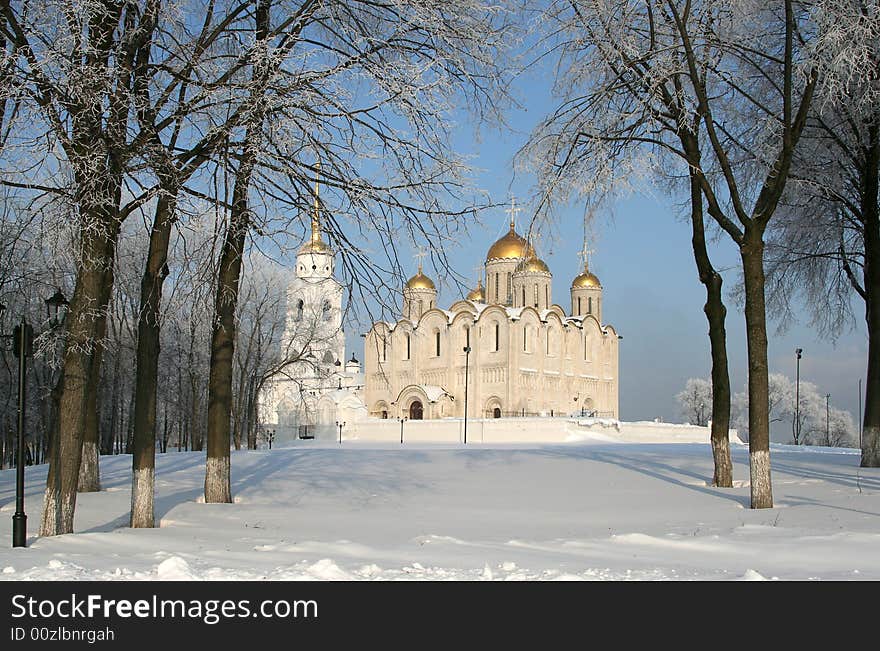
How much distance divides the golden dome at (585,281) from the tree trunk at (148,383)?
220 ft

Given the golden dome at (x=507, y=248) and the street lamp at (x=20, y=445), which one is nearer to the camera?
the street lamp at (x=20, y=445)

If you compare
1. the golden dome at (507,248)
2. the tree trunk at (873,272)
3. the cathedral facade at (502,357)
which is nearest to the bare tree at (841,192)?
the tree trunk at (873,272)

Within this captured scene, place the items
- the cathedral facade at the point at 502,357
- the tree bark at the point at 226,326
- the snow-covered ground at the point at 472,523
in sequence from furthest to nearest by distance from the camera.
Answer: the cathedral facade at the point at 502,357 < the tree bark at the point at 226,326 < the snow-covered ground at the point at 472,523

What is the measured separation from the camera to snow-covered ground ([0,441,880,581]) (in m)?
7.07

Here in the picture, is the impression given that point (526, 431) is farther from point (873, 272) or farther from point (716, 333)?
point (716, 333)

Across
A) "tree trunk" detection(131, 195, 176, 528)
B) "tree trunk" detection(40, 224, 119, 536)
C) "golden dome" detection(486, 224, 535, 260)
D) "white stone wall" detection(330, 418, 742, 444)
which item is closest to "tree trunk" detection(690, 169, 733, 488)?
"tree trunk" detection(131, 195, 176, 528)

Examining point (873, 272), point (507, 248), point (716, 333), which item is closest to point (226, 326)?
point (716, 333)

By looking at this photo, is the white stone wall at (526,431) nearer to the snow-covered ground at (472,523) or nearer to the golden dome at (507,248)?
the golden dome at (507,248)

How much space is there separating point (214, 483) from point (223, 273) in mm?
3362

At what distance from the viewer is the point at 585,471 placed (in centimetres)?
1973

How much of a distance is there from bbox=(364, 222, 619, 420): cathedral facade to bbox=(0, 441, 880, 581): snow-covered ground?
136 feet

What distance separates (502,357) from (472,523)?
53.2 metres

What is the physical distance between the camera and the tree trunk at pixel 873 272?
18.0 metres
